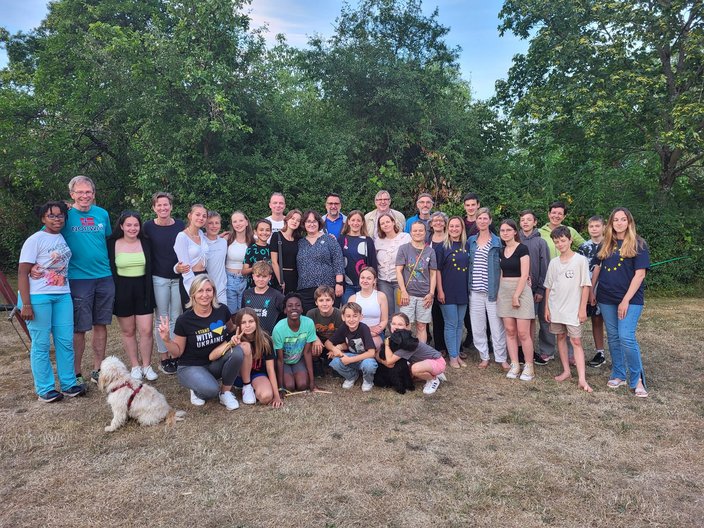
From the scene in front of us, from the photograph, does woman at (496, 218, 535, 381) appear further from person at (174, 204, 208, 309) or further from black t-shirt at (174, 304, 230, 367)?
person at (174, 204, 208, 309)

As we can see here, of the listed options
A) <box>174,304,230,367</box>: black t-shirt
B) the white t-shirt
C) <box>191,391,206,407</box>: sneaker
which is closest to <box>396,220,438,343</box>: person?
<box>174,304,230,367</box>: black t-shirt

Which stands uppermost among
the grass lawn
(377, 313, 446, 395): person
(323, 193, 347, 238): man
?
(323, 193, 347, 238): man

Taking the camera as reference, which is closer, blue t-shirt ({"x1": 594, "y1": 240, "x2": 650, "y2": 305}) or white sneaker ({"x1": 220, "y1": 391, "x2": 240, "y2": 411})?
white sneaker ({"x1": 220, "y1": 391, "x2": 240, "y2": 411})

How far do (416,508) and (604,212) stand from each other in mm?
10274

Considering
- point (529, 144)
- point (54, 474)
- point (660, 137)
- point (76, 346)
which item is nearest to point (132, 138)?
point (76, 346)

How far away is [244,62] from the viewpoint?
11.4 metres

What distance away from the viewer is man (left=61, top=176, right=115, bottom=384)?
4477mm

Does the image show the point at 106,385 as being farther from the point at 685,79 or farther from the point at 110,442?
the point at 685,79

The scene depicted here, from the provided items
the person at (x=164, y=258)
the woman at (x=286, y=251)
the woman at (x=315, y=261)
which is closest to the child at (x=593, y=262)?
the woman at (x=315, y=261)

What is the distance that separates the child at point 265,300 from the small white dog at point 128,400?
1195 millimetres

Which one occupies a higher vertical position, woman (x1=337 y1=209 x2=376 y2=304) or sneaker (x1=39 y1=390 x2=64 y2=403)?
woman (x1=337 y1=209 x2=376 y2=304)

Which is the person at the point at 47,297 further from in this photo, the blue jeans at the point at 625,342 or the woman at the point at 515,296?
the blue jeans at the point at 625,342

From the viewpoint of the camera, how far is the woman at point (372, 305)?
486 centimetres

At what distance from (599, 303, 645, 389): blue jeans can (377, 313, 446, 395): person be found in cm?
164
